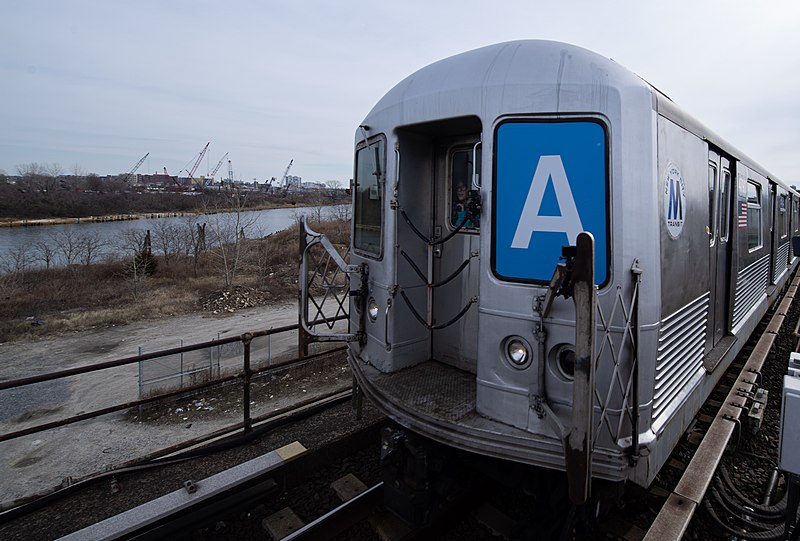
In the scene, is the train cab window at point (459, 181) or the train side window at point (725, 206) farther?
the train side window at point (725, 206)

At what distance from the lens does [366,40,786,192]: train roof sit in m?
2.89

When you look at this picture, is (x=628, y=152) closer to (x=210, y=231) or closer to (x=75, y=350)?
(x=75, y=350)

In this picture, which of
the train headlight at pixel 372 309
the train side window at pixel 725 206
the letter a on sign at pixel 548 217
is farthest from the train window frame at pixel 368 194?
the train side window at pixel 725 206

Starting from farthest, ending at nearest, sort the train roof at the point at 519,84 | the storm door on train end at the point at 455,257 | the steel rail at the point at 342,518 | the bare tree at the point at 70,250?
the bare tree at the point at 70,250, the storm door on train end at the point at 455,257, the steel rail at the point at 342,518, the train roof at the point at 519,84

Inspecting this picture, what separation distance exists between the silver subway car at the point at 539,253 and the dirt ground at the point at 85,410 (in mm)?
3964

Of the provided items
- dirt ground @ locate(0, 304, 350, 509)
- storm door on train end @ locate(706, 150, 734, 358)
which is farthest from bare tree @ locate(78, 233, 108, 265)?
storm door on train end @ locate(706, 150, 734, 358)

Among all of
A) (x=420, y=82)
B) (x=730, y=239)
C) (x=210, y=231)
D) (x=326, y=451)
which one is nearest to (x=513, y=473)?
(x=326, y=451)

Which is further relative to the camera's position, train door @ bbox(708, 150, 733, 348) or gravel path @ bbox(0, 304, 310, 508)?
gravel path @ bbox(0, 304, 310, 508)

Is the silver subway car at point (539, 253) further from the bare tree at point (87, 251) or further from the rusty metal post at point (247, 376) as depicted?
the bare tree at point (87, 251)

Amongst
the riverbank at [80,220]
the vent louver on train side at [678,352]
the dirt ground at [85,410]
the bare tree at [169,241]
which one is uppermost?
the riverbank at [80,220]

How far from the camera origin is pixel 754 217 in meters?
6.95

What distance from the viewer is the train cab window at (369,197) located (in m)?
4.06

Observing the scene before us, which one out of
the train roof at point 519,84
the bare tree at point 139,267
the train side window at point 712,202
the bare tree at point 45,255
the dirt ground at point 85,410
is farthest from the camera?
the bare tree at point 45,255

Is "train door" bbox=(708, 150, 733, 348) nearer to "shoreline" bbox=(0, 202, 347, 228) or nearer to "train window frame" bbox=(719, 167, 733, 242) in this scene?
"train window frame" bbox=(719, 167, 733, 242)
